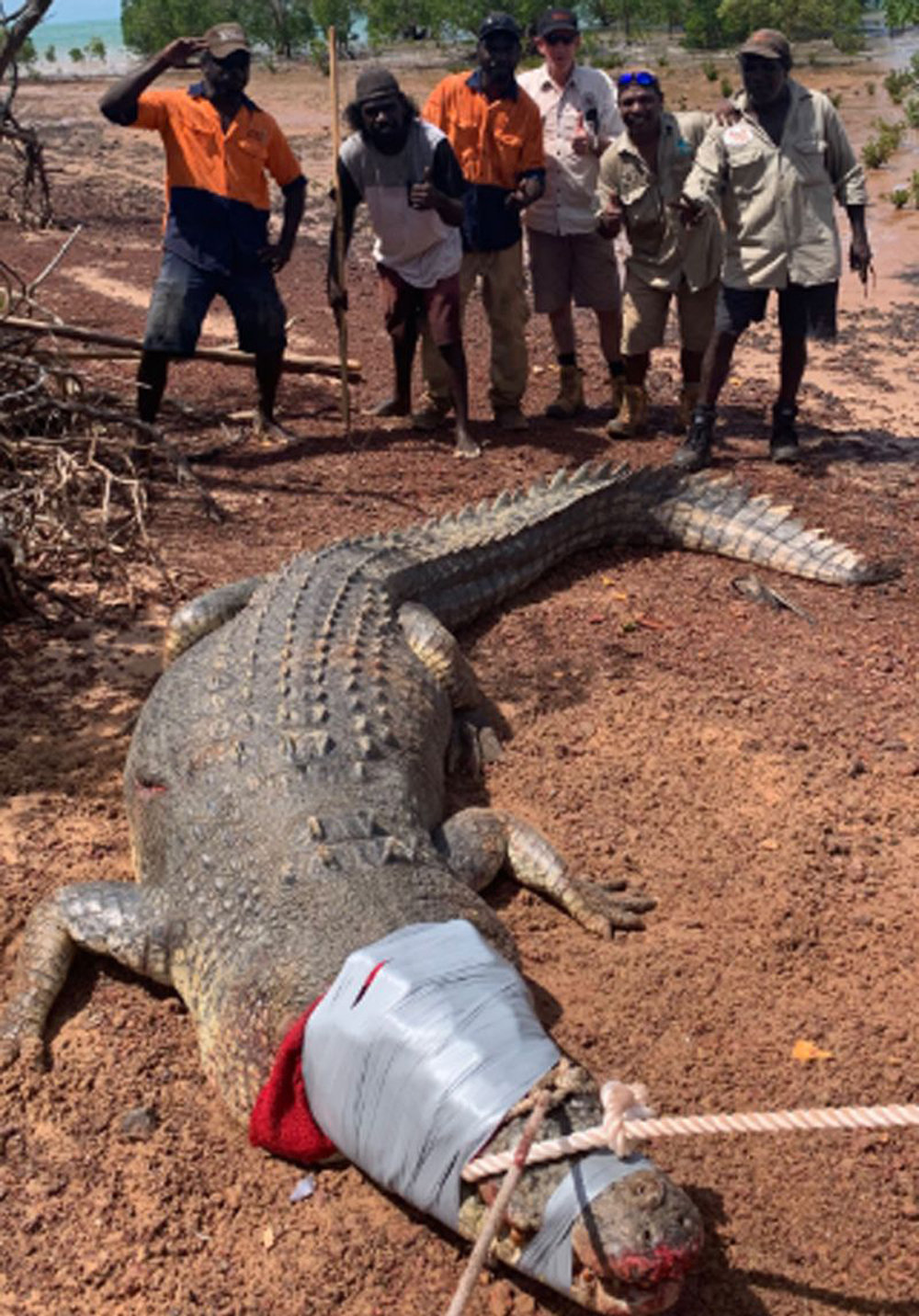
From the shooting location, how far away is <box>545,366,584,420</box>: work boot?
8.12m

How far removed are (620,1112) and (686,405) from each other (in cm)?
607

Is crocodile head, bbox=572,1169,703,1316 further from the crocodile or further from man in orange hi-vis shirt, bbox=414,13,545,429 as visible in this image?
man in orange hi-vis shirt, bbox=414,13,545,429

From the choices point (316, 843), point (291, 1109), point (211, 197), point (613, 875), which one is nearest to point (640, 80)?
point (211, 197)

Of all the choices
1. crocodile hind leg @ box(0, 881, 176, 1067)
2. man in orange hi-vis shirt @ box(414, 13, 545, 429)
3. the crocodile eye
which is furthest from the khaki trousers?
crocodile hind leg @ box(0, 881, 176, 1067)

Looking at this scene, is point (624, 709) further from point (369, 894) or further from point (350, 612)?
point (369, 894)

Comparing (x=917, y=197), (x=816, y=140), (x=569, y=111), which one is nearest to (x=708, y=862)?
(x=816, y=140)

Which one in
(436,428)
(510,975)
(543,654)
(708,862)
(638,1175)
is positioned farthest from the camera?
(436,428)

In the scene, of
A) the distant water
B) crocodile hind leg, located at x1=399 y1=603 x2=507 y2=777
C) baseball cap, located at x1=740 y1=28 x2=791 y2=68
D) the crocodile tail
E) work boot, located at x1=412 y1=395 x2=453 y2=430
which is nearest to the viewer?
crocodile hind leg, located at x1=399 y1=603 x2=507 y2=777

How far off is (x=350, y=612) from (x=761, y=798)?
1.73 m

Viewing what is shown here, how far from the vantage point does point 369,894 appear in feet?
10.6

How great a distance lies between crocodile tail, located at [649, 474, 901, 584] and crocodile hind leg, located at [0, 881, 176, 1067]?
3650mm

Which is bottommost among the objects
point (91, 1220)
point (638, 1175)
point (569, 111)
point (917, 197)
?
point (91, 1220)

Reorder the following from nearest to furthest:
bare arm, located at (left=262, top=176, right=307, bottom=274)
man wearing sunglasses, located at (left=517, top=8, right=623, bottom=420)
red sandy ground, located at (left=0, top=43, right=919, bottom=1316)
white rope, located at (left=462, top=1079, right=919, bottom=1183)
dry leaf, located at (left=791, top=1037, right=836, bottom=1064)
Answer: white rope, located at (left=462, top=1079, right=919, bottom=1183) < red sandy ground, located at (left=0, top=43, right=919, bottom=1316) < dry leaf, located at (left=791, top=1037, right=836, bottom=1064) < bare arm, located at (left=262, top=176, right=307, bottom=274) < man wearing sunglasses, located at (left=517, top=8, right=623, bottom=420)

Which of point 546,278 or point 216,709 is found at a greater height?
point 546,278
